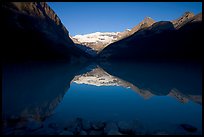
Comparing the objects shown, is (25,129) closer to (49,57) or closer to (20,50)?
(20,50)

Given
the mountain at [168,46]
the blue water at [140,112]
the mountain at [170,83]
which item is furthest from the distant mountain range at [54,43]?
the blue water at [140,112]

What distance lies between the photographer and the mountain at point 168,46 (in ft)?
321

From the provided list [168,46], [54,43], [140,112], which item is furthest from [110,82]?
[168,46]

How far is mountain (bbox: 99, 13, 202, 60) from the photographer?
97750 mm

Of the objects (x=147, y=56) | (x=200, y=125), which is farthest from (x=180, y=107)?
(x=147, y=56)

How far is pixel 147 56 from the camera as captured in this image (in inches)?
4892

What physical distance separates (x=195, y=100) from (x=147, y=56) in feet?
355

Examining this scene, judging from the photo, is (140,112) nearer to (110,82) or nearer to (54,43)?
(110,82)

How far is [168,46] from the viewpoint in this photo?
11738 cm

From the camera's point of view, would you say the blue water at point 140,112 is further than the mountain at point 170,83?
No

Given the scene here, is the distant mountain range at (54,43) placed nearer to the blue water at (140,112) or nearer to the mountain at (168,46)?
the mountain at (168,46)

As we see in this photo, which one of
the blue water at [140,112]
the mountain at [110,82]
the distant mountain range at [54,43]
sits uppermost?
the distant mountain range at [54,43]

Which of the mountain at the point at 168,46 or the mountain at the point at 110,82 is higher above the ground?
the mountain at the point at 168,46

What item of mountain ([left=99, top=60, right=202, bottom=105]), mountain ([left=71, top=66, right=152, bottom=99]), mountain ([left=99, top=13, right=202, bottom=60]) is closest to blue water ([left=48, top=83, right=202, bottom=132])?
mountain ([left=99, top=60, right=202, bottom=105])
